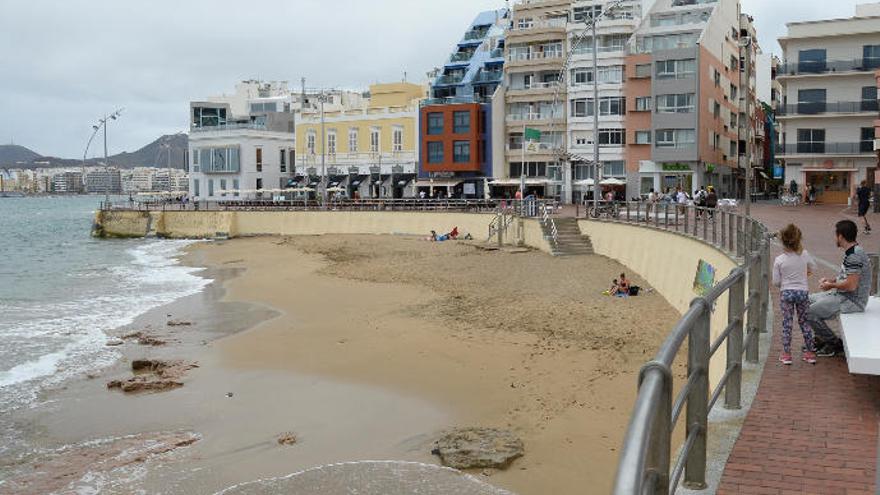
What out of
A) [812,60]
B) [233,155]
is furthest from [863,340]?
[233,155]

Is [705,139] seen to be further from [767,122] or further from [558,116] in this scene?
[767,122]

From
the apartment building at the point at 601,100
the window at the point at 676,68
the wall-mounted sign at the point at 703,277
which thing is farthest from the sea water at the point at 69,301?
the window at the point at 676,68

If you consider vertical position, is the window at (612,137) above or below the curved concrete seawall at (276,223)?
above

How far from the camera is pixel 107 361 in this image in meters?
18.6

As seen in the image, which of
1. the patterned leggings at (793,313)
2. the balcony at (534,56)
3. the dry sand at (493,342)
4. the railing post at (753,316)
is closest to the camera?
the railing post at (753,316)

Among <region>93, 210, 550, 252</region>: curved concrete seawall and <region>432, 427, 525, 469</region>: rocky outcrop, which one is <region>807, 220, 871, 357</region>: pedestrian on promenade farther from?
<region>93, 210, 550, 252</region>: curved concrete seawall

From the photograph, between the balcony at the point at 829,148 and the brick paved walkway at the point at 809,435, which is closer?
the brick paved walkway at the point at 809,435

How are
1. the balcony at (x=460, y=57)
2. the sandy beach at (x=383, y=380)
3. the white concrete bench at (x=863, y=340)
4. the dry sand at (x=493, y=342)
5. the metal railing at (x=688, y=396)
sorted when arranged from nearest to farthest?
the metal railing at (x=688, y=396) → the white concrete bench at (x=863, y=340) → the sandy beach at (x=383, y=380) → the dry sand at (x=493, y=342) → the balcony at (x=460, y=57)

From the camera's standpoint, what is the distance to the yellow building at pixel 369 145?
69.9 m

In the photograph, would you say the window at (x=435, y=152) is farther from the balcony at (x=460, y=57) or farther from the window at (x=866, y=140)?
the window at (x=866, y=140)

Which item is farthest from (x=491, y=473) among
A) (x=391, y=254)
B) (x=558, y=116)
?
(x=558, y=116)

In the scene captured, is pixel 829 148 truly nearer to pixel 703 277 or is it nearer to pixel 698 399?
pixel 703 277

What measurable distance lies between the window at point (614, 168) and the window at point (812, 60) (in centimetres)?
1311

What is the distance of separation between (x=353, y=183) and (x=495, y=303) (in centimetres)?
4828
